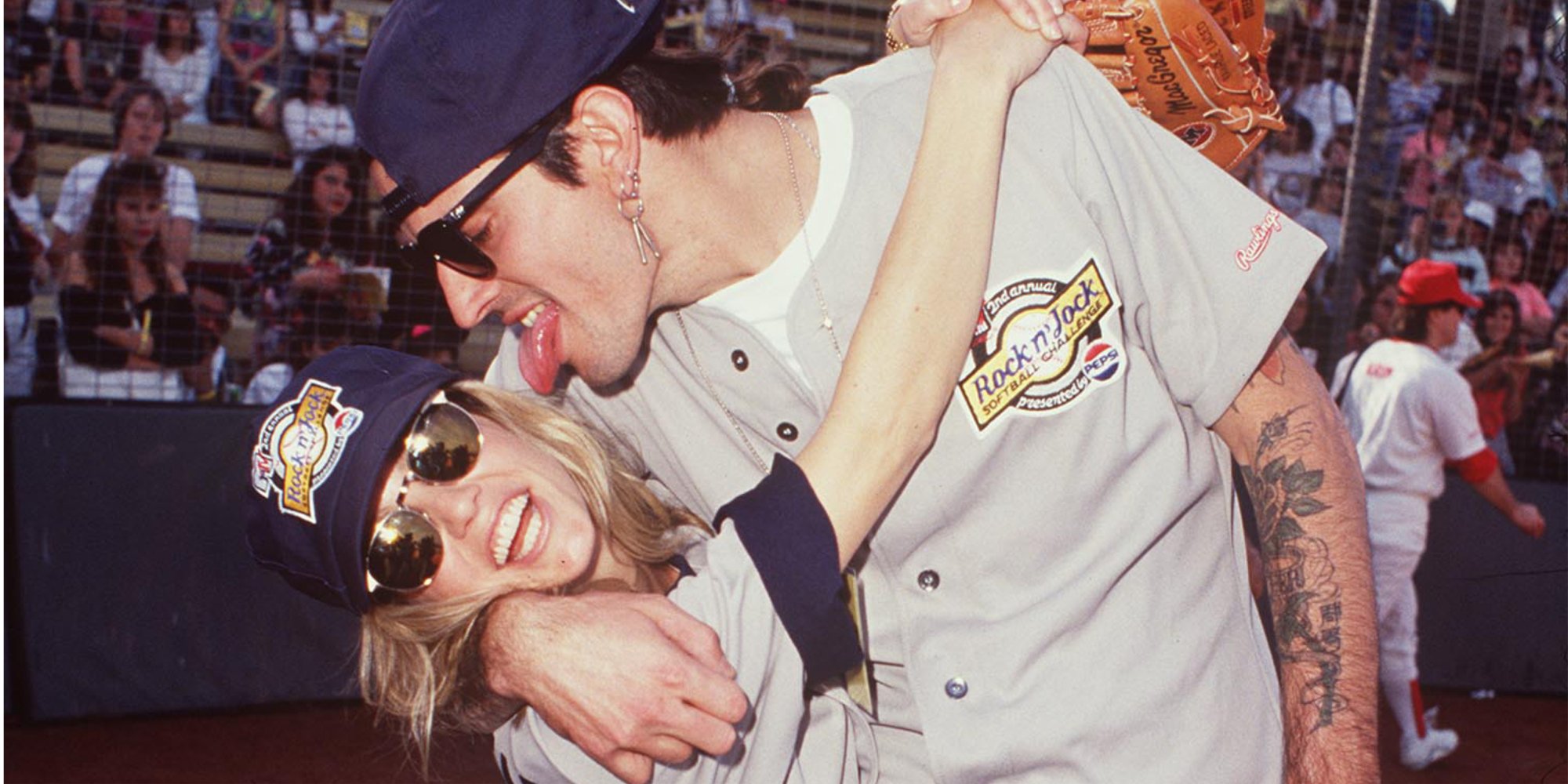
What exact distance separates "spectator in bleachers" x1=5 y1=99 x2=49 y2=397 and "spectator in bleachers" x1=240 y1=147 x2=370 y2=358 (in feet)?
3.39

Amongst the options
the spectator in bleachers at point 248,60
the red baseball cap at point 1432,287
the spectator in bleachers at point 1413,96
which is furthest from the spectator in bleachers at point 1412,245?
the spectator in bleachers at point 248,60

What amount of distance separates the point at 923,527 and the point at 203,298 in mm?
6317

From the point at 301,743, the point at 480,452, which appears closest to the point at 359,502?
the point at 480,452

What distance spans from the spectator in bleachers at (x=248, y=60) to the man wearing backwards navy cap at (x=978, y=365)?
675cm

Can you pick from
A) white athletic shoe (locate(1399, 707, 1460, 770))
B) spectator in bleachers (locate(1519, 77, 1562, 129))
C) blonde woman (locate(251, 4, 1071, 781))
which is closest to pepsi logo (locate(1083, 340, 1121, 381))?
blonde woman (locate(251, 4, 1071, 781))

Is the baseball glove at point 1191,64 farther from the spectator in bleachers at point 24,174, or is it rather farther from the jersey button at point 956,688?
the spectator in bleachers at point 24,174

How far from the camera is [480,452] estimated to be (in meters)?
2.08

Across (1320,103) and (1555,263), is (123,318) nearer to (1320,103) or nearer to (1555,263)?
(1320,103)

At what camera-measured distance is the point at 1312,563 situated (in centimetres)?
193

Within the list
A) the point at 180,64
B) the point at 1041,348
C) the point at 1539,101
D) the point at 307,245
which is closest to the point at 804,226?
the point at 1041,348

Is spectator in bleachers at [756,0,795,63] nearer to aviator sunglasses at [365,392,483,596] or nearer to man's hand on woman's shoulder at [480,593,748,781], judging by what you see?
aviator sunglasses at [365,392,483,596]

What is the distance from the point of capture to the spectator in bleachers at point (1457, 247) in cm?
993

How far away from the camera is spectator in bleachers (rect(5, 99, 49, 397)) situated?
23.0ft

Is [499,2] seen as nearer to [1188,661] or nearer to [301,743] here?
[1188,661]
